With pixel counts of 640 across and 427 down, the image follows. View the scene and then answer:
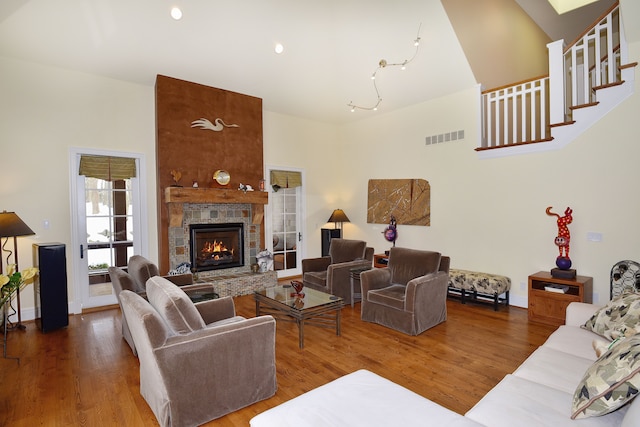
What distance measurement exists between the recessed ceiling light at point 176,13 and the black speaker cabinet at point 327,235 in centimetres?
445

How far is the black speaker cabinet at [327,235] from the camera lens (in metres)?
7.00

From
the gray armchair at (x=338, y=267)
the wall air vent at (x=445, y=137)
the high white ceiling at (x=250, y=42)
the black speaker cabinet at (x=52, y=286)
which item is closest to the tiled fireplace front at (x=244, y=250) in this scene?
the gray armchair at (x=338, y=267)

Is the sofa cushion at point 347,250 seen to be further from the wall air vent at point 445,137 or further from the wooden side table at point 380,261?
the wall air vent at point 445,137

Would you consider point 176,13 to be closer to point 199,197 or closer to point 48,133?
point 48,133

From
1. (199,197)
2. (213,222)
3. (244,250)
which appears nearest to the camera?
(199,197)

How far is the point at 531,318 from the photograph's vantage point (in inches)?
164

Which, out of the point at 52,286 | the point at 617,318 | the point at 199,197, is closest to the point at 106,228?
the point at 52,286

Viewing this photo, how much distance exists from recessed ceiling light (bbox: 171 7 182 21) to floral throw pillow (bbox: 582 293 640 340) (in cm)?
520

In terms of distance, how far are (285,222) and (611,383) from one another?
227 inches

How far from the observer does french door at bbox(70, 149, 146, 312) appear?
466cm

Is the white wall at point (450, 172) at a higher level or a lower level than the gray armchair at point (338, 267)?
higher

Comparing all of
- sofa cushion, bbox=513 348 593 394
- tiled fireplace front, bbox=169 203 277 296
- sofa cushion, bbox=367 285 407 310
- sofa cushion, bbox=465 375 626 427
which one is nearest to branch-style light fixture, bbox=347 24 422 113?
tiled fireplace front, bbox=169 203 277 296

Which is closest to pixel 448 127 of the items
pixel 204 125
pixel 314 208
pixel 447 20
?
pixel 447 20

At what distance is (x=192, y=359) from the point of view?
7.15ft
